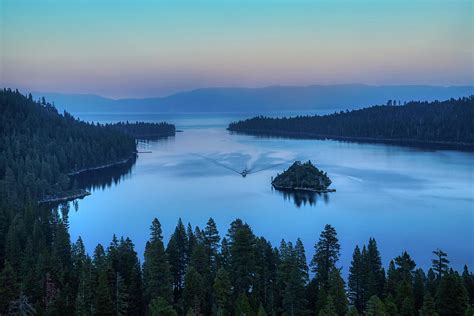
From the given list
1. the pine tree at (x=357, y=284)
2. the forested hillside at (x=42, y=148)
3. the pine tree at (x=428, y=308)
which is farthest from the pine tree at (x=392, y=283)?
the forested hillside at (x=42, y=148)

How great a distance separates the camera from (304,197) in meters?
57.4

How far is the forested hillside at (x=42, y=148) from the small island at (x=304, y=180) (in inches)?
1090

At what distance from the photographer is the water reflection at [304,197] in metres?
54.6

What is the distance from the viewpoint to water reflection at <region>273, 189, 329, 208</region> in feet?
179

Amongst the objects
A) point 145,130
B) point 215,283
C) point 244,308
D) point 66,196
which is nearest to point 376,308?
point 244,308

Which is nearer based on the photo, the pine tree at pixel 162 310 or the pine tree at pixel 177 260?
the pine tree at pixel 162 310

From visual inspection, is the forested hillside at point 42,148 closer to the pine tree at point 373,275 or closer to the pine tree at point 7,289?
the pine tree at point 7,289

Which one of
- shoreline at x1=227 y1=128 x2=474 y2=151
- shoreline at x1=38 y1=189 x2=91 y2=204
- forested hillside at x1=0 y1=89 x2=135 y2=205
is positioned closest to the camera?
shoreline at x1=38 y1=189 x2=91 y2=204

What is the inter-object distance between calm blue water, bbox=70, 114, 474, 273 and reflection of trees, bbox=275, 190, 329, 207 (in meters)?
0.24

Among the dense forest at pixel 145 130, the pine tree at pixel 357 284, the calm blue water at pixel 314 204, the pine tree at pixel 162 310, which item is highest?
the dense forest at pixel 145 130

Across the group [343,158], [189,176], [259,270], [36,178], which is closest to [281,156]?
[343,158]

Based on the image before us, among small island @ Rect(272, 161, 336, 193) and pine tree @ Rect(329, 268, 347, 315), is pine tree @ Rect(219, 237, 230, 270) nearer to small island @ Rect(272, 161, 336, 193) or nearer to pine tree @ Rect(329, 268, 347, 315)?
pine tree @ Rect(329, 268, 347, 315)

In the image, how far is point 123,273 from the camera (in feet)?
78.7

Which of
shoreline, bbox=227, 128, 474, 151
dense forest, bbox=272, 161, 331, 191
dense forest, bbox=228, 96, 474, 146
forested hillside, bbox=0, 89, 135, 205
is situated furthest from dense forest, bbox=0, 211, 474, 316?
dense forest, bbox=228, 96, 474, 146
